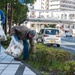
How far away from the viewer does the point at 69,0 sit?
6993 inches

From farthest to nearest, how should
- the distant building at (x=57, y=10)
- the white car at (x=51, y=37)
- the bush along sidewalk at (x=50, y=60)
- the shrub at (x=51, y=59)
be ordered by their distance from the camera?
the distant building at (x=57, y=10) → the white car at (x=51, y=37) → the shrub at (x=51, y=59) → the bush along sidewalk at (x=50, y=60)

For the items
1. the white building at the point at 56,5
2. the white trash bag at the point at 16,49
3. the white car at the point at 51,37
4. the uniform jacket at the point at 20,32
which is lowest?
the white building at the point at 56,5

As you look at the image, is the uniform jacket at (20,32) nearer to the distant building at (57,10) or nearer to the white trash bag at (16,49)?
the white trash bag at (16,49)

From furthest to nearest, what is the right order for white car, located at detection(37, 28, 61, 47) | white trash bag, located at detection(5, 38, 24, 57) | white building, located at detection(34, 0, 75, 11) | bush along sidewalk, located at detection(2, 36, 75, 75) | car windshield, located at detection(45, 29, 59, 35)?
1. white building, located at detection(34, 0, 75, 11)
2. car windshield, located at detection(45, 29, 59, 35)
3. white car, located at detection(37, 28, 61, 47)
4. white trash bag, located at detection(5, 38, 24, 57)
5. bush along sidewalk, located at detection(2, 36, 75, 75)

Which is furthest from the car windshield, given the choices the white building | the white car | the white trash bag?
the white building

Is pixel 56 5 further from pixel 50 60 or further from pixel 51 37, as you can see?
pixel 50 60

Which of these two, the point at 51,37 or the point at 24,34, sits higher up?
the point at 24,34

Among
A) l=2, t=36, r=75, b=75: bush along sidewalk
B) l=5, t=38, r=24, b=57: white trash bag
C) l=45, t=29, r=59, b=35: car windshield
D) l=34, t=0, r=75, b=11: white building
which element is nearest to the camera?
l=2, t=36, r=75, b=75: bush along sidewalk

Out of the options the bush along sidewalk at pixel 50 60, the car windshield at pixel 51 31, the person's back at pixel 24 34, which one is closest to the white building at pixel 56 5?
the car windshield at pixel 51 31

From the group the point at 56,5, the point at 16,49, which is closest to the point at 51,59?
the point at 16,49

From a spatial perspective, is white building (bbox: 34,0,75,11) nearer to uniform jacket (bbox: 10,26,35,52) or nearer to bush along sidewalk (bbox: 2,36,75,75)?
uniform jacket (bbox: 10,26,35,52)

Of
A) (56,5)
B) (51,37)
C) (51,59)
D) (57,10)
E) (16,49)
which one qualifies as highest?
(51,59)

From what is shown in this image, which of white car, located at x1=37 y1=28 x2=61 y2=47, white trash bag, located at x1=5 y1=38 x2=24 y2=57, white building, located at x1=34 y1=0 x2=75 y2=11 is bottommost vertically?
white building, located at x1=34 y1=0 x2=75 y2=11

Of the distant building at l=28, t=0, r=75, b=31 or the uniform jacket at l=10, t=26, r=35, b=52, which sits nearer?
the uniform jacket at l=10, t=26, r=35, b=52
